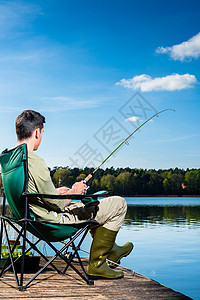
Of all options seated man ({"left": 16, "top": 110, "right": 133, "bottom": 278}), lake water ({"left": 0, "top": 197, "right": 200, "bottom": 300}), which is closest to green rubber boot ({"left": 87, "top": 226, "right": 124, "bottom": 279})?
seated man ({"left": 16, "top": 110, "right": 133, "bottom": 278})

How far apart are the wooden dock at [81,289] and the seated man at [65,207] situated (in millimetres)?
178

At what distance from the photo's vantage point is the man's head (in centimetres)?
280

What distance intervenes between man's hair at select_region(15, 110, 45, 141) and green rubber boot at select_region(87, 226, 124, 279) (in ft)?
2.96

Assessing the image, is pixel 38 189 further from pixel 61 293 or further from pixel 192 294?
pixel 192 294

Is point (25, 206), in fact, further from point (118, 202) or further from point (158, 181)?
point (158, 181)

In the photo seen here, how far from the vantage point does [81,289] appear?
2.65 metres

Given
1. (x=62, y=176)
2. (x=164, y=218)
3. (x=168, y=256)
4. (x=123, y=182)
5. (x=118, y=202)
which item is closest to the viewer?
(x=118, y=202)

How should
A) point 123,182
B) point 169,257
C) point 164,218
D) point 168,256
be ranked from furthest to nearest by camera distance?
point 123,182 < point 164,218 < point 168,256 < point 169,257

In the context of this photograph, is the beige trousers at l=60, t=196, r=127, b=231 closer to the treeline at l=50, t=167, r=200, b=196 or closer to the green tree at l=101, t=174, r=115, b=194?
the green tree at l=101, t=174, r=115, b=194

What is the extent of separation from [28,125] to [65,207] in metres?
0.68

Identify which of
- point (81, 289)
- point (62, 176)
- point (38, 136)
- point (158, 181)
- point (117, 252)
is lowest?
point (81, 289)

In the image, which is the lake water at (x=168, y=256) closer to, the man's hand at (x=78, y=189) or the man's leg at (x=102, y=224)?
the man's leg at (x=102, y=224)

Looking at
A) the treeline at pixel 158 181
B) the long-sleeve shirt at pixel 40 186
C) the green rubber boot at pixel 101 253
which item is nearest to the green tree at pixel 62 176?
the green rubber boot at pixel 101 253

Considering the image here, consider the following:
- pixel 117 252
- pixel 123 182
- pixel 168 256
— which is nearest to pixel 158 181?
pixel 123 182
